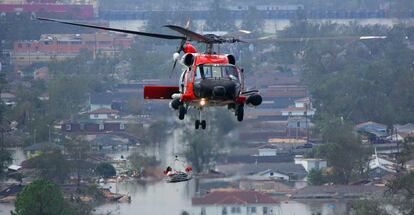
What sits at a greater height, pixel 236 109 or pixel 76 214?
pixel 236 109

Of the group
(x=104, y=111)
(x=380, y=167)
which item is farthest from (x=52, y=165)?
(x=104, y=111)

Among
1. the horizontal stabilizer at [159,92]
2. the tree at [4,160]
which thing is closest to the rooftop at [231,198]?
the tree at [4,160]

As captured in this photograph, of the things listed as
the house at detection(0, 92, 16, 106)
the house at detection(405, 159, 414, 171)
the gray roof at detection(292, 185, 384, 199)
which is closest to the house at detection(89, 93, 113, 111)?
the house at detection(0, 92, 16, 106)

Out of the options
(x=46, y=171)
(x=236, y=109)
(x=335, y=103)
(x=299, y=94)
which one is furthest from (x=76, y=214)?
(x=299, y=94)

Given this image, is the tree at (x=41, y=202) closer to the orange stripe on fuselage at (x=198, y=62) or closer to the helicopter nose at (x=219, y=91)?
the orange stripe on fuselage at (x=198, y=62)

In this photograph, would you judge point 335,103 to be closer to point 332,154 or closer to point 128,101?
point 128,101
